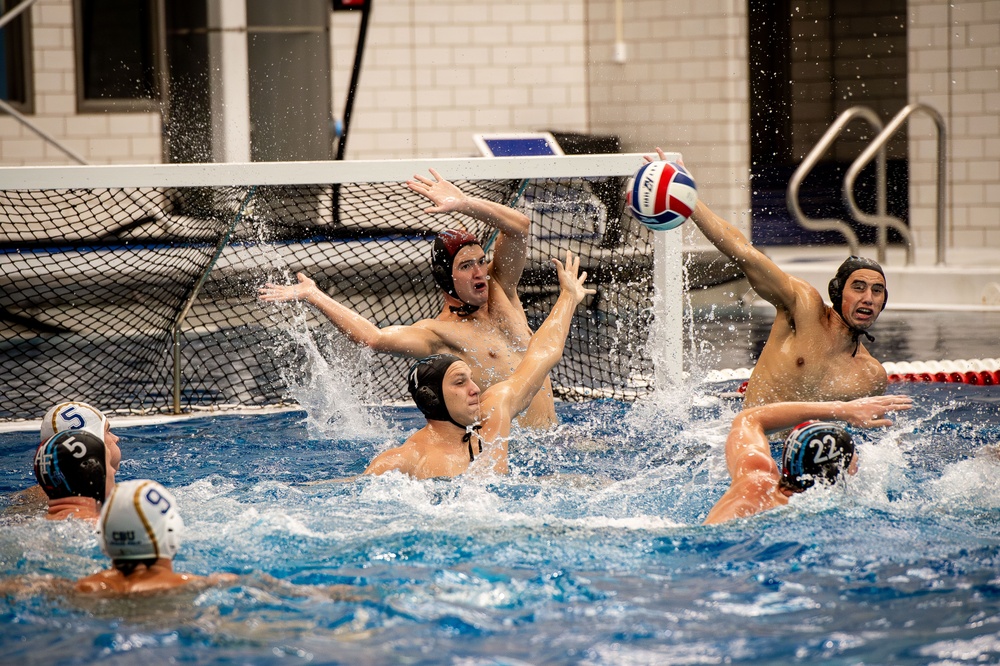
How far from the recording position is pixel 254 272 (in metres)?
8.02

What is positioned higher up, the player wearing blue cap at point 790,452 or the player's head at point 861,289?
the player's head at point 861,289

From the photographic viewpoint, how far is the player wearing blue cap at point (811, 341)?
17.4ft

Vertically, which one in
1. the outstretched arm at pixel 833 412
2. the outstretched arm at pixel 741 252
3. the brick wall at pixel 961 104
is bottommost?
the outstretched arm at pixel 833 412

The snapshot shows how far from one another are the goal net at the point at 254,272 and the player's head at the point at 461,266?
454 mm

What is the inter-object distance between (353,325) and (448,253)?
0.58m

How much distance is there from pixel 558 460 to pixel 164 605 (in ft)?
8.29

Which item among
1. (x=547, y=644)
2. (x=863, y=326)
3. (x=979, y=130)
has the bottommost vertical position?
(x=547, y=644)

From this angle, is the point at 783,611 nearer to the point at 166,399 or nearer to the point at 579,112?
the point at 166,399

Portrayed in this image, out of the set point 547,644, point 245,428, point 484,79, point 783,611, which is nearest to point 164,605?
point 547,644

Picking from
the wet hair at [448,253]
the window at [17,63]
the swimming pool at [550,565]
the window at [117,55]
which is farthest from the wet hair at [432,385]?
the window at [17,63]

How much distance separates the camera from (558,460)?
5512 millimetres

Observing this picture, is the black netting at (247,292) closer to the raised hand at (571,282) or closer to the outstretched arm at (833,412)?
the raised hand at (571,282)

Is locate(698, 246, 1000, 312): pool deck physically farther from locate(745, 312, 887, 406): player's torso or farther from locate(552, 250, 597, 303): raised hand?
locate(552, 250, 597, 303): raised hand

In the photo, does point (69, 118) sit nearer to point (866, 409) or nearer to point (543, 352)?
point (543, 352)
